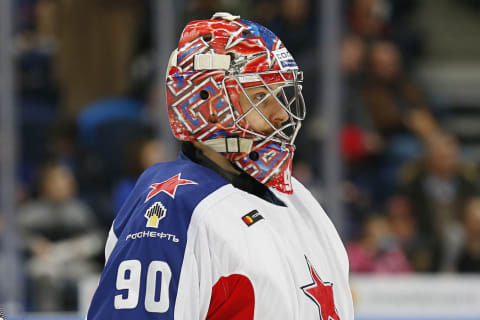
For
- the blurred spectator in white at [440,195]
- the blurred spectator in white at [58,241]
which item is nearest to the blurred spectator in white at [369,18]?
the blurred spectator in white at [440,195]

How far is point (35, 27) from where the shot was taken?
4.46 metres

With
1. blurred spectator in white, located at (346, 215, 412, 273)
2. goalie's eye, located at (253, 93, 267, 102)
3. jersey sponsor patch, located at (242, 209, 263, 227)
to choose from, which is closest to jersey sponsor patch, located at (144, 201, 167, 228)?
jersey sponsor patch, located at (242, 209, 263, 227)

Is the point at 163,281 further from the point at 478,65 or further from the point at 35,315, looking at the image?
the point at 478,65

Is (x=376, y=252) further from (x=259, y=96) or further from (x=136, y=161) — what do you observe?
(x=259, y=96)

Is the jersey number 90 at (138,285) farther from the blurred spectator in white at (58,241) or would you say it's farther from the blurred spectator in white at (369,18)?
the blurred spectator in white at (369,18)

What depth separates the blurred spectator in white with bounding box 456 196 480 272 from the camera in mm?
4461

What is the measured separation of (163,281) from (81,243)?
3016 mm

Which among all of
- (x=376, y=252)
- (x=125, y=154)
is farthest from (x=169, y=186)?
(x=376, y=252)

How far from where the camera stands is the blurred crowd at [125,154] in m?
4.33

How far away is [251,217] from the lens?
147cm

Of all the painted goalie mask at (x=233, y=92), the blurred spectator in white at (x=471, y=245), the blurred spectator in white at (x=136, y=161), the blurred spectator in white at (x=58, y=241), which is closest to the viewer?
the painted goalie mask at (x=233, y=92)

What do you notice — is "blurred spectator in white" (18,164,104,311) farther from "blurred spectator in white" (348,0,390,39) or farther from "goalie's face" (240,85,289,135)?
"goalie's face" (240,85,289,135)

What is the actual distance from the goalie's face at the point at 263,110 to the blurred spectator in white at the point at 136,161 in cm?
264

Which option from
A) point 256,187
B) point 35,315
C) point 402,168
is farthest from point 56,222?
point 256,187
